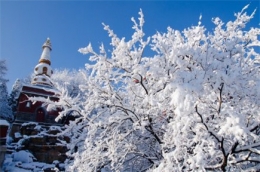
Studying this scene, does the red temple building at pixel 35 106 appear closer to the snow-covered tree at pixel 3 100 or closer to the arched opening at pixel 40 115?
the arched opening at pixel 40 115

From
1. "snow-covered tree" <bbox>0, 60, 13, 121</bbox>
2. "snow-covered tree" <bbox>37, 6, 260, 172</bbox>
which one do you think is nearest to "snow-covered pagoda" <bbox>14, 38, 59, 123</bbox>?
"snow-covered tree" <bbox>0, 60, 13, 121</bbox>

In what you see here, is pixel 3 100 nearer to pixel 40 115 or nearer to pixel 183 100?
pixel 40 115

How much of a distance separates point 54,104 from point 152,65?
2.95 meters

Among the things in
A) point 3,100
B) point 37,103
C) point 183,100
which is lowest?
point 183,100

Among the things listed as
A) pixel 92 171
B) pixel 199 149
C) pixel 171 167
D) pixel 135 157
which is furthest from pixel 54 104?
pixel 199 149

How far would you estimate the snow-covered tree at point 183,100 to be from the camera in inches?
174

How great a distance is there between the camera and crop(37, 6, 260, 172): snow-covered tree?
441 centimetres

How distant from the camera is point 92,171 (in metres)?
6.74

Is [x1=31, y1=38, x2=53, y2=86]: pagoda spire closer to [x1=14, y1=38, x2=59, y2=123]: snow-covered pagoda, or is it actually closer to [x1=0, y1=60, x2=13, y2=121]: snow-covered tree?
[x1=14, y1=38, x2=59, y2=123]: snow-covered pagoda

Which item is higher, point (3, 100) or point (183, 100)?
point (3, 100)

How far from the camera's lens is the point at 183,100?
13.1 ft

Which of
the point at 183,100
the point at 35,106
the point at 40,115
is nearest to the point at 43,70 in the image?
the point at 35,106

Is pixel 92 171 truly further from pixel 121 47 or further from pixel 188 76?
pixel 188 76

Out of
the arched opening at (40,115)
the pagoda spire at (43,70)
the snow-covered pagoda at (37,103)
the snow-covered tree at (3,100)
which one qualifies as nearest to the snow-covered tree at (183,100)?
the snow-covered pagoda at (37,103)
